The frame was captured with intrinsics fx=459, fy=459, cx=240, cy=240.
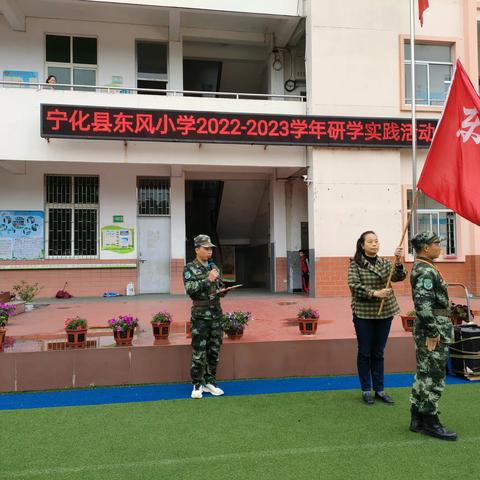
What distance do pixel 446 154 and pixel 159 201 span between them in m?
9.16

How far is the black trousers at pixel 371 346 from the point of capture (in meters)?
4.27

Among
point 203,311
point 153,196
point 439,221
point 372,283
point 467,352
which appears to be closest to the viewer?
point 372,283

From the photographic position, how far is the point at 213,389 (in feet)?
15.5

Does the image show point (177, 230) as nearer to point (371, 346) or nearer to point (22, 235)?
point (22, 235)

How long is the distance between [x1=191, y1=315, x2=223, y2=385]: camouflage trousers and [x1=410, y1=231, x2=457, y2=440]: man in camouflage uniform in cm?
193

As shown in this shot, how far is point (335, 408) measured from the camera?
4.29m

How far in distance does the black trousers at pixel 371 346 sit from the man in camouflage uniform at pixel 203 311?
4.54 feet

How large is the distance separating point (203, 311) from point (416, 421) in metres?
2.11

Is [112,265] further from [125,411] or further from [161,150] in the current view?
[125,411]

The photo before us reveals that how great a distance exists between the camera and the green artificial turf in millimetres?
3068

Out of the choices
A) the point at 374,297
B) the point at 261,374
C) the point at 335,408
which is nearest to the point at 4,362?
the point at 261,374

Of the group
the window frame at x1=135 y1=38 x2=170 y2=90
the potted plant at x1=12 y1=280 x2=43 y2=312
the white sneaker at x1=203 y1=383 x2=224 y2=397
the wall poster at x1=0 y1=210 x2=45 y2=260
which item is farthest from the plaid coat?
the window frame at x1=135 y1=38 x2=170 y2=90

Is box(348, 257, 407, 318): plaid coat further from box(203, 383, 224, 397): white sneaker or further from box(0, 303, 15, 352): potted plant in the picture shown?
box(0, 303, 15, 352): potted plant

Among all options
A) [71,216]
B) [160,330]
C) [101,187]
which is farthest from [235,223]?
[160,330]
